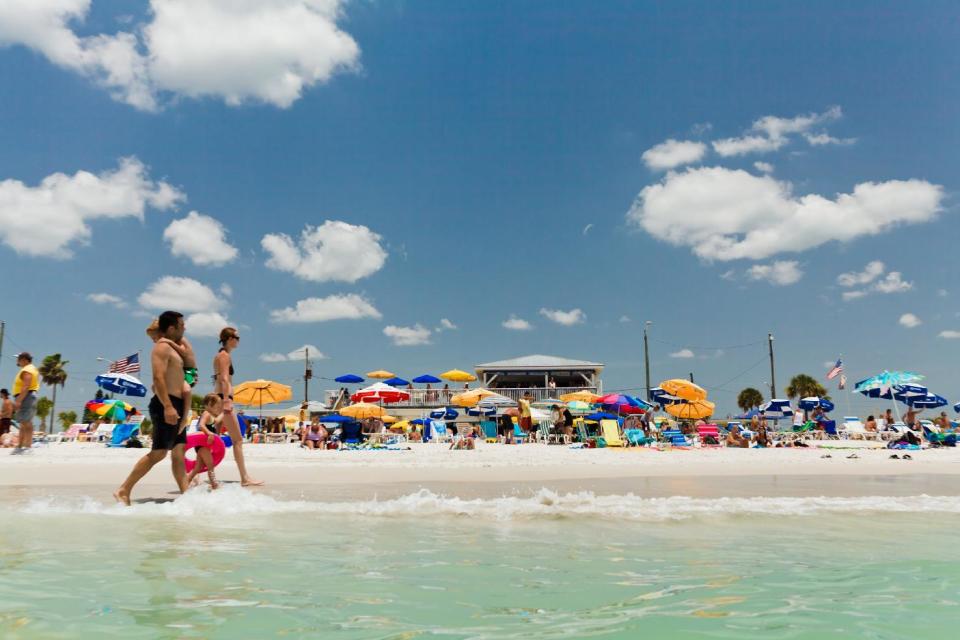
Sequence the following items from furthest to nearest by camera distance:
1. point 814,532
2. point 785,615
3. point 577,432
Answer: point 577,432, point 814,532, point 785,615

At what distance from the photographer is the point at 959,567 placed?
3266mm

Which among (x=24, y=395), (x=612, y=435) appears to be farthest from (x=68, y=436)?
(x=612, y=435)

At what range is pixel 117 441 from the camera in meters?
13.6

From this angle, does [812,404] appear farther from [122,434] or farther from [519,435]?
[122,434]

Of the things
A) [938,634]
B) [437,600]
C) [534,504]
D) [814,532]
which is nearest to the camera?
[938,634]

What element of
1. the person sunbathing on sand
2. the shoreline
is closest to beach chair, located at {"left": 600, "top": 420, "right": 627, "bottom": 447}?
the person sunbathing on sand

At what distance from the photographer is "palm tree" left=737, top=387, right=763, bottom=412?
53.3m

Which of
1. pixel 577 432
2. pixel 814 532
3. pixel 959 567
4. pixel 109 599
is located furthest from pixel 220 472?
pixel 577 432

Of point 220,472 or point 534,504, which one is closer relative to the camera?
point 534,504

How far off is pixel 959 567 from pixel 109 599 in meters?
4.22

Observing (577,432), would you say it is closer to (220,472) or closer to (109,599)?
(220,472)

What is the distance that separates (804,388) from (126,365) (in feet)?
157

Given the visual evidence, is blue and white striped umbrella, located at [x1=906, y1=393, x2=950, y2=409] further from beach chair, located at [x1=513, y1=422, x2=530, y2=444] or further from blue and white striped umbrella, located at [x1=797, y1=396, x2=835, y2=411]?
beach chair, located at [x1=513, y1=422, x2=530, y2=444]

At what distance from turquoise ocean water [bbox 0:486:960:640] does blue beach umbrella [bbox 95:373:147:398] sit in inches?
541
